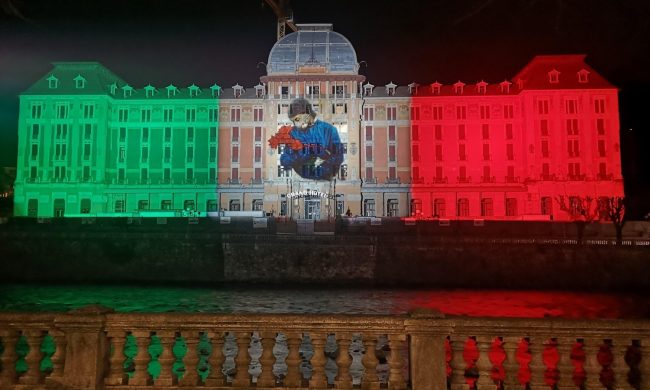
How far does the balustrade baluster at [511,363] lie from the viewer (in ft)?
20.6

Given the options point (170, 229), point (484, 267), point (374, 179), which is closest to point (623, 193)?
point (374, 179)

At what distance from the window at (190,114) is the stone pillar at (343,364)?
67685 mm

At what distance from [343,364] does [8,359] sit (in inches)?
170

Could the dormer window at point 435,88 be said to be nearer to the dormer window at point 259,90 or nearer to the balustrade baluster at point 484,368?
the dormer window at point 259,90

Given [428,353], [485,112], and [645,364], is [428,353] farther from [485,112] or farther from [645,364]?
[485,112]

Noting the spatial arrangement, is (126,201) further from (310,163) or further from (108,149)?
(310,163)

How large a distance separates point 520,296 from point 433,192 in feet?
118

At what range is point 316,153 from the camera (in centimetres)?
6281

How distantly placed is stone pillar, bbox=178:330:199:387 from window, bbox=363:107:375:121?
6422 cm

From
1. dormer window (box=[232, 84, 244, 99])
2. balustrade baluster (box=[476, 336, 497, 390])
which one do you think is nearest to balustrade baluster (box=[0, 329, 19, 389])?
balustrade baluster (box=[476, 336, 497, 390])

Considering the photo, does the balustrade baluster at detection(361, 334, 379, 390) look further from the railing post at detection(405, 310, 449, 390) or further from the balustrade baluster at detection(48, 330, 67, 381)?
the balustrade baluster at detection(48, 330, 67, 381)

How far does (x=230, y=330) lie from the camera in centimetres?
639

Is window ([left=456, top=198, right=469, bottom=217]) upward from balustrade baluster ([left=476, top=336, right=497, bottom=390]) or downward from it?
upward

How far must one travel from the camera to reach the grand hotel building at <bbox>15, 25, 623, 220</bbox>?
65625mm
